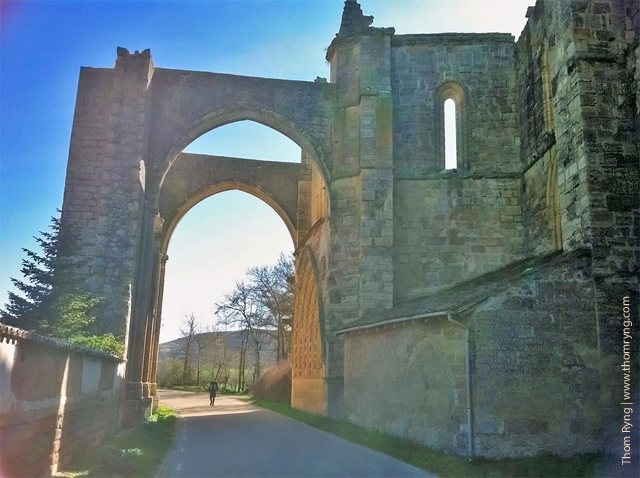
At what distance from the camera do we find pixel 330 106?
55.3ft

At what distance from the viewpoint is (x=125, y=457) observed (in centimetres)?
806

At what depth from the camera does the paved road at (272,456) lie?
Answer: 318 inches

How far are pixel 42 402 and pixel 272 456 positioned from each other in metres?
4.37

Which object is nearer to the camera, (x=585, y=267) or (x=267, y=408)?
(x=585, y=267)

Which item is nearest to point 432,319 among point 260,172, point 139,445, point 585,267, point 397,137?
point 585,267

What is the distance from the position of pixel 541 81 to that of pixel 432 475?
9911mm

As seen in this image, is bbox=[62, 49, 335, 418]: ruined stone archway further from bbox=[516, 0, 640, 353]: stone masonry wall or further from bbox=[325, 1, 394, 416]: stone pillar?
bbox=[516, 0, 640, 353]: stone masonry wall

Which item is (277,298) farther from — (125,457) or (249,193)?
(125,457)

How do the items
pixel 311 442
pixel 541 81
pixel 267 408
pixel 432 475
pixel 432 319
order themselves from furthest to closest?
1. pixel 267 408
2. pixel 541 81
3. pixel 311 442
4. pixel 432 319
5. pixel 432 475

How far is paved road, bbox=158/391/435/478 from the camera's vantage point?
8.08m

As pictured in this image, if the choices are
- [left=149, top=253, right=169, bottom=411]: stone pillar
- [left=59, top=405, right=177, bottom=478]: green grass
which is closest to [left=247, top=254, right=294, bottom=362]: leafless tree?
[left=149, top=253, right=169, bottom=411]: stone pillar

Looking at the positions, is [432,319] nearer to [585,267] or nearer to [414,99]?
[585,267]

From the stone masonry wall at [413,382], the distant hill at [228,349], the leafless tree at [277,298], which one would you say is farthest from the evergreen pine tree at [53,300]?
the distant hill at [228,349]

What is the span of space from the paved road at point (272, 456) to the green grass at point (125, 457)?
242mm
